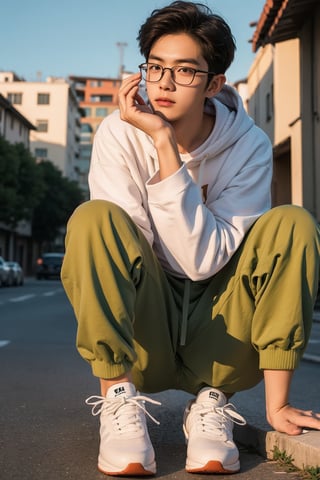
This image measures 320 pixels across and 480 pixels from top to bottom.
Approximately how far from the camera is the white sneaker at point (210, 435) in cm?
212

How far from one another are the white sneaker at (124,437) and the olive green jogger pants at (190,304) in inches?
3.5

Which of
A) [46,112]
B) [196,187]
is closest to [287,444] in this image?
[196,187]

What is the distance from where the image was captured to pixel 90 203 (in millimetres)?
2320

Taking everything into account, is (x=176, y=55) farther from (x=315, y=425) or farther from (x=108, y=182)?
(x=315, y=425)

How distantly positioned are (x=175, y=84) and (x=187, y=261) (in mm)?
613

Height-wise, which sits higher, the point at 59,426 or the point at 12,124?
the point at 12,124

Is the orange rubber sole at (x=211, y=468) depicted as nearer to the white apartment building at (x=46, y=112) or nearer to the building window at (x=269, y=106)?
the building window at (x=269, y=106)

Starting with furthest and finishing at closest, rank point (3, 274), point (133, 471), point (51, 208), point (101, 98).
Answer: point (101, 98)
point (51, 208)
point (3, 274)
point (133, 471)

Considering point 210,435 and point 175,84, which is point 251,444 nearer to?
point 210,435

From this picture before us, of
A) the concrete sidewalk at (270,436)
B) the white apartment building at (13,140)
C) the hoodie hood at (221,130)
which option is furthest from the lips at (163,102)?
the white apartment building at (13,140)

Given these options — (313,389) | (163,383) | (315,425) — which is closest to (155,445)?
(163,383)

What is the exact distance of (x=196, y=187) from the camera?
93.0 inches

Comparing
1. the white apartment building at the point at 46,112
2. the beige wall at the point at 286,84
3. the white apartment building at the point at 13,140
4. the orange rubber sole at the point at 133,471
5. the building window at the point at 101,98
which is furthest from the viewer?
the building window at the point at 101,98

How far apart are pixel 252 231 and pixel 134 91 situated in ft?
2.10
